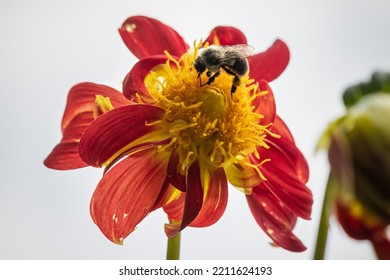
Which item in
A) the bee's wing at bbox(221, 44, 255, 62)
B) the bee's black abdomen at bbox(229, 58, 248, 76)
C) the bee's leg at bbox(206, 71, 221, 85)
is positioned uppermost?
the bee's wing at bbox(221, 44, 255, 62)

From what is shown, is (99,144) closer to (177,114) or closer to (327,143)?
(177,114)

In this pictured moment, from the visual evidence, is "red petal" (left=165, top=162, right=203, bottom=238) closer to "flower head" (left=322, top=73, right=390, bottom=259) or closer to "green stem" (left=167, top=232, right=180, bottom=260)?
"green stem" (left=167, top=232, right=180, bottom=260)

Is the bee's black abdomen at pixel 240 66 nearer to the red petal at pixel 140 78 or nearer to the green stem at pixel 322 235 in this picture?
the red petal at pixel 140 78

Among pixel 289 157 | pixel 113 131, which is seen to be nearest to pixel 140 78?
pixel 113 131

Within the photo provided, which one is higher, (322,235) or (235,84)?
(235,84)

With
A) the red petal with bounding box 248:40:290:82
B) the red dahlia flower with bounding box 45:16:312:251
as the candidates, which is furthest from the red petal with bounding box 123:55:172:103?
the red petal with bounding box 248:40:290:82

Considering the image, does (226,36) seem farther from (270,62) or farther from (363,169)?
(363,169)
